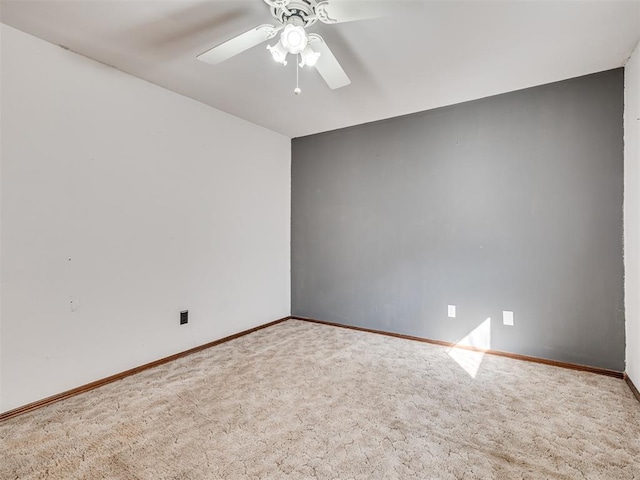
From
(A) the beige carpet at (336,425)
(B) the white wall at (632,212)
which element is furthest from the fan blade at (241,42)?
(B) the white wall at (632,212)

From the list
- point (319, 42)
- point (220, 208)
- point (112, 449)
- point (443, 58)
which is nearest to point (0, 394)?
point (112, 449)

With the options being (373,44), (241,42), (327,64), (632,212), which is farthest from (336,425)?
(632,212)

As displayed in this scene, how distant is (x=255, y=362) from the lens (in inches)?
110

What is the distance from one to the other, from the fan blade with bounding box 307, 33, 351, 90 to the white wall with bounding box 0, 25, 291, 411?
1652 mm

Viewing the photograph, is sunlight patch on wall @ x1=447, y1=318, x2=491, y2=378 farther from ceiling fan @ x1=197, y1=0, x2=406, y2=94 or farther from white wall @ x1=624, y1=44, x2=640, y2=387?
ceiling fan @ x1=197, y1=0, x2=406, y2=94

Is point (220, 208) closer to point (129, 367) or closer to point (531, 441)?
point (129, 367)

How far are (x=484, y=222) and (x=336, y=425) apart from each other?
2.26 metres

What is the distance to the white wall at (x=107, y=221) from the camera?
203cm

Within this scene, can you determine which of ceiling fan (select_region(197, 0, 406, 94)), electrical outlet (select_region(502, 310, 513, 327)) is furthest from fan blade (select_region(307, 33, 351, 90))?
electrical outlet (select_region(502, 310, 513, 327))

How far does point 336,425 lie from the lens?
186 cm

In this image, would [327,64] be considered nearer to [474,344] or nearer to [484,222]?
[484,222]

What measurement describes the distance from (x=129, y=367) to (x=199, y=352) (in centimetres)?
61

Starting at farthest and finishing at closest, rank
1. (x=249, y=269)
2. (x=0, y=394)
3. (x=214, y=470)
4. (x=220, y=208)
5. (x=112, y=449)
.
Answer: (x=249, y=269)
(x=220, y=208)
(x=0, y=394)
(x=112, y=449)
(x=214, y=470)

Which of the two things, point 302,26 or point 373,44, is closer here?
point 302,26
